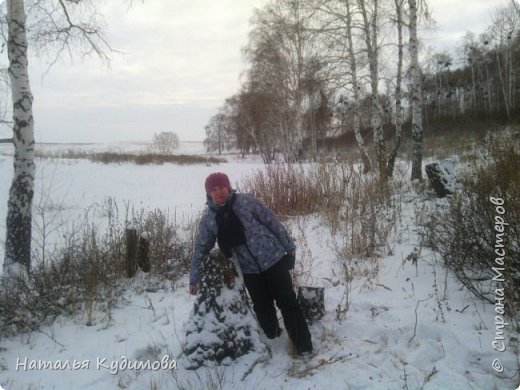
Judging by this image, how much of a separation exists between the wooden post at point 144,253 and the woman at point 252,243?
2.23m

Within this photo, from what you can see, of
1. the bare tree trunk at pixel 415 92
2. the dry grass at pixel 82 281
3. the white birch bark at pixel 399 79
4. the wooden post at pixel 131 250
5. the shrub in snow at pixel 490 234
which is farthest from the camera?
the white birch bark at pixel 399 79

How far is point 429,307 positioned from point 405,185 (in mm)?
5124

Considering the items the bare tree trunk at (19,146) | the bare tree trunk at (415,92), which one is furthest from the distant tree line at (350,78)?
the bare tree trunk at (19,146)

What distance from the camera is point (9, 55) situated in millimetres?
4273

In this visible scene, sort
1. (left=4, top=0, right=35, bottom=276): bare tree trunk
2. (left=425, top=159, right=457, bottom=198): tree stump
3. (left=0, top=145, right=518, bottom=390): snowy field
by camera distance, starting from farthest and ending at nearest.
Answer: (left=425, top=159, right=457, bottom=198): tree stump
(left=4, top=0, right=35, bottom=276): bare tree trunk
(left=0, top=145, right=518, bottom=390): snowy field

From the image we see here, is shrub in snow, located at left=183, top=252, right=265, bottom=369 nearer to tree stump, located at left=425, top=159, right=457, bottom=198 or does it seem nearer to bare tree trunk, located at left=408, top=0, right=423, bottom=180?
tree stump, located at left=425, top=159, right=457, bottom=198

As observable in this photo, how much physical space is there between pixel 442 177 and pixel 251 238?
190 inches

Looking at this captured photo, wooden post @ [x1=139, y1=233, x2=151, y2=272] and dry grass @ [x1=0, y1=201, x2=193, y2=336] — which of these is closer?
dry grass @ [x1=0, y1=201, x2=193, y2=336]

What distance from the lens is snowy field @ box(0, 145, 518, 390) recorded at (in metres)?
2.36

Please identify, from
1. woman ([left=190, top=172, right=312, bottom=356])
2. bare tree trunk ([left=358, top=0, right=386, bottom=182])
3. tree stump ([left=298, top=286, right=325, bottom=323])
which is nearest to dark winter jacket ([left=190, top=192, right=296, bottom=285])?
woman ([left=190, top=172, right=312, bottom=356])

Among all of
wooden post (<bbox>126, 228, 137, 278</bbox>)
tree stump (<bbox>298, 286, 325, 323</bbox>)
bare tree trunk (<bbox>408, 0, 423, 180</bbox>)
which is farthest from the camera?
bare tree trunk (<bbox>408, 0, 423, 180</bbox>)

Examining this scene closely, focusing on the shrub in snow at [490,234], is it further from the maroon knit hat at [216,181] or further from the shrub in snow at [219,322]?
the maroon knit hat at [216,181]

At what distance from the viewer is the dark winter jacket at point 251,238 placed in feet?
8.51

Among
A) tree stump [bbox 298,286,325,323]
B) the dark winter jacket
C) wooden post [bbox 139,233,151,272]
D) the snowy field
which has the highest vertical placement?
the dark winter jacket
